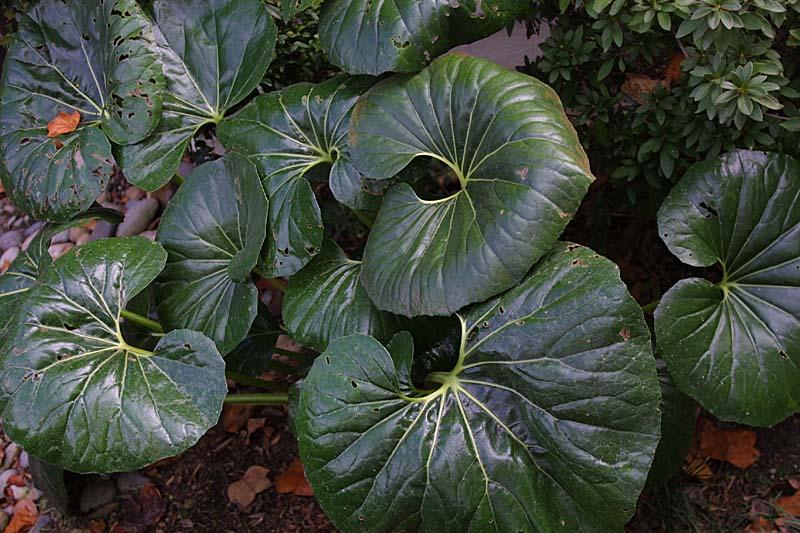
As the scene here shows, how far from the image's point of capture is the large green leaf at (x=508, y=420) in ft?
4.81

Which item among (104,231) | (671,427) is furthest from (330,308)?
(104,231)

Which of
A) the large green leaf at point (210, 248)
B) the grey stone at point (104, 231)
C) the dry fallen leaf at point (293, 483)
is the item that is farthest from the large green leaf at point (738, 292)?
the grey stone at point (104, 231)

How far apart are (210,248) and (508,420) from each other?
93 cm

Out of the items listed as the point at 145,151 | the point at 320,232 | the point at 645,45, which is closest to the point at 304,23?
the point at 145,151

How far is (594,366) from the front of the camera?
4.82 ft

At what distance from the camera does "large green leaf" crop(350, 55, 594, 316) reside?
152 centimetres

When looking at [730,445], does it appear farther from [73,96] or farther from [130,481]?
[73,96]

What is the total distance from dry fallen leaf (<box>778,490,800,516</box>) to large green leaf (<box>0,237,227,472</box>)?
1679 mm

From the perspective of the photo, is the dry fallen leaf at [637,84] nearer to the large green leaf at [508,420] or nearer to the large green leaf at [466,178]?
the large green leaf at [466,178]

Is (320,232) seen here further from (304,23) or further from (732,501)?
(732,501)

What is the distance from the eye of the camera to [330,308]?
1.80 m

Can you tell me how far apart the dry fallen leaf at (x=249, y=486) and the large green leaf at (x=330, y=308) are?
0.83 m

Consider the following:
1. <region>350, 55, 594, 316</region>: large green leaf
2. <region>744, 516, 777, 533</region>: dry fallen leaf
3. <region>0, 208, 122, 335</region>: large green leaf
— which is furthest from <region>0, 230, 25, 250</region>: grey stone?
<region>744, 516, 777, 533</region>: dry fallen leaf

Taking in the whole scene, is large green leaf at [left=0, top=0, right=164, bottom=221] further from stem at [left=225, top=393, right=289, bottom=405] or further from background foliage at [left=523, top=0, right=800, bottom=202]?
background foliage at [left=523, top=0, right=800, bottom=202]
